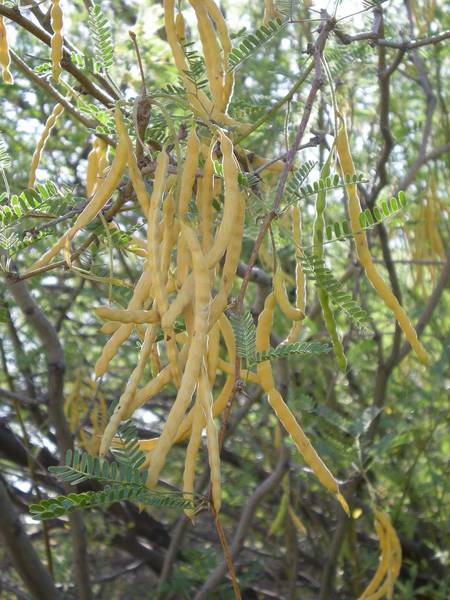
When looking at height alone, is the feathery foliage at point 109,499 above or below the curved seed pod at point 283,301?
below

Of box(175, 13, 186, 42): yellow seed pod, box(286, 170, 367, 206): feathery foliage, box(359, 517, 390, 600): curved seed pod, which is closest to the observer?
box(286, 170, 367, 206): feathery foliage

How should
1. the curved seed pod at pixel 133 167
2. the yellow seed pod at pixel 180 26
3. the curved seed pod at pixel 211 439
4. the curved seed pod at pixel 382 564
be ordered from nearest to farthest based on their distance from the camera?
the curved seed pod at pixel 211 439
the curved seed pod at pixel 133 167
the yellow seed pod at pixel 180 26
the curved seed pod at pixel 382 564

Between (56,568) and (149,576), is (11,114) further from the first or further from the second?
(149,576)

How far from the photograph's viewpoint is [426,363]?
3.33ft

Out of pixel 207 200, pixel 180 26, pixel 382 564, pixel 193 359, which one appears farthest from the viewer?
pixel 382 564

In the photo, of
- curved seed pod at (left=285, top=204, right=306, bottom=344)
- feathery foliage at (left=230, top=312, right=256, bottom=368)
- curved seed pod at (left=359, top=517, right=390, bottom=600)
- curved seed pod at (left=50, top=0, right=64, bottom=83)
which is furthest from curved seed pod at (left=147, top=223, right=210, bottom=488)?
curved seed pod at (left=359, top=517, right=390, bottom=600)

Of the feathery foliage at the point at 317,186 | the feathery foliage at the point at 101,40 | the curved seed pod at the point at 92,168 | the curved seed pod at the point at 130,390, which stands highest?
the feathery foliage at the point at 101,40

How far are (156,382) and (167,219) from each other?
16cm

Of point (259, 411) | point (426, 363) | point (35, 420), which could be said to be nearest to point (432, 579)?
point (259, 411)

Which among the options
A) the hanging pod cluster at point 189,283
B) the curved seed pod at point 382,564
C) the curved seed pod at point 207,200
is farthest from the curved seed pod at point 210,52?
the curved seed pod at point 382,564

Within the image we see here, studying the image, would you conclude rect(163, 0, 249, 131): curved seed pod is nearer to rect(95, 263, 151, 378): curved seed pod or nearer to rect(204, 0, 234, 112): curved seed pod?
rect(204, 0, 234, 112): curved seed pod

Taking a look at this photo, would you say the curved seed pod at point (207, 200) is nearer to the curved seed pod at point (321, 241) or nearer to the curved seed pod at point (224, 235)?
the curved seed pod at point (224, 235)

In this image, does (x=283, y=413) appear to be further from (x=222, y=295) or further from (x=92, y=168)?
(x=92, y=168)

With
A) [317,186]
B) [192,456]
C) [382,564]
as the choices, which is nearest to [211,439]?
[192,456]
